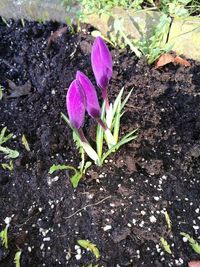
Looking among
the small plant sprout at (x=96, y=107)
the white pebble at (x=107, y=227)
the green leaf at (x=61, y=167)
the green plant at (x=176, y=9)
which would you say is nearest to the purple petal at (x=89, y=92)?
the small plant sprout at (x=96, y=107)

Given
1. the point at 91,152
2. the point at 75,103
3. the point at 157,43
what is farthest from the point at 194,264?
the point at 157,43

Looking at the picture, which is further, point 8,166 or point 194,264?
point 8,166

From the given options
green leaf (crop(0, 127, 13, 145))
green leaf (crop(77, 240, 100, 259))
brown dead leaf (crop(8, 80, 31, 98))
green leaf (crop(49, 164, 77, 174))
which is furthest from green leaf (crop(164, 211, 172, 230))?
brown dead leaf (crop(8, 80, 31, 98))

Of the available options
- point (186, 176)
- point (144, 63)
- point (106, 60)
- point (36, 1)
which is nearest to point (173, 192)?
point (186, 176)

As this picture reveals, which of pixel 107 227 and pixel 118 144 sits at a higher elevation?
pixel 118 144

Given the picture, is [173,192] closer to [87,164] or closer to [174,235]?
[174,235]

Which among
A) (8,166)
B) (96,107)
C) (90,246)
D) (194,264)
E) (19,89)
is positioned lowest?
(194,264)

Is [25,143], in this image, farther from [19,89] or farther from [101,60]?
[101,60]
